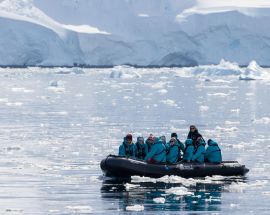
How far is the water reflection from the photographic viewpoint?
1299cm

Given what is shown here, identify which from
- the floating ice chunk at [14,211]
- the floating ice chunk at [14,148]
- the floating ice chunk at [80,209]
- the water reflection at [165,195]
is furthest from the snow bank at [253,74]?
the floating ice chunk at [14,211]

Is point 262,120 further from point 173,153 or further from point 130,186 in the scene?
point 130,186

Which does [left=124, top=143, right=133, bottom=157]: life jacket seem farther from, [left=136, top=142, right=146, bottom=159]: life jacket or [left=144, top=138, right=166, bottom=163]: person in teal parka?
[left=144, top=138, right=166, bottom=163]: person in teal parka

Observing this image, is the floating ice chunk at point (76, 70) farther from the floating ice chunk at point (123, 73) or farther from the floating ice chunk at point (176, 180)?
the floating ice chunk at point (176, 180)

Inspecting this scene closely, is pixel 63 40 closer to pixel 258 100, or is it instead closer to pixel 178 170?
pixel 258 100

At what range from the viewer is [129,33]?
254ft

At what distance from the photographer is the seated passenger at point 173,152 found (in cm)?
1595

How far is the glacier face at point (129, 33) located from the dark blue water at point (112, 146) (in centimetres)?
2559

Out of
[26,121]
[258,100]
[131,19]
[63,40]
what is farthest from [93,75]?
[26,121]

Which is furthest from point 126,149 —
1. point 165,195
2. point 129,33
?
point 129,33

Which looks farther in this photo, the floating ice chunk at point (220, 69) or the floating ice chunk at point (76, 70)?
the floating ice chunk at point (76, 70)

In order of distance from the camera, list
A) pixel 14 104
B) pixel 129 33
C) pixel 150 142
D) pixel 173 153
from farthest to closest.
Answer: pixel 129 33 < pixel 14 104 < pixel 150 142 < pixel 173 153

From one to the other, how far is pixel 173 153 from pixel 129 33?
61831mm

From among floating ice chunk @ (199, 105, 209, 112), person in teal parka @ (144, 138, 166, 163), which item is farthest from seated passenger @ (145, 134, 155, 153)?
floating ice chunk @ (199, 105, 209, 112)
